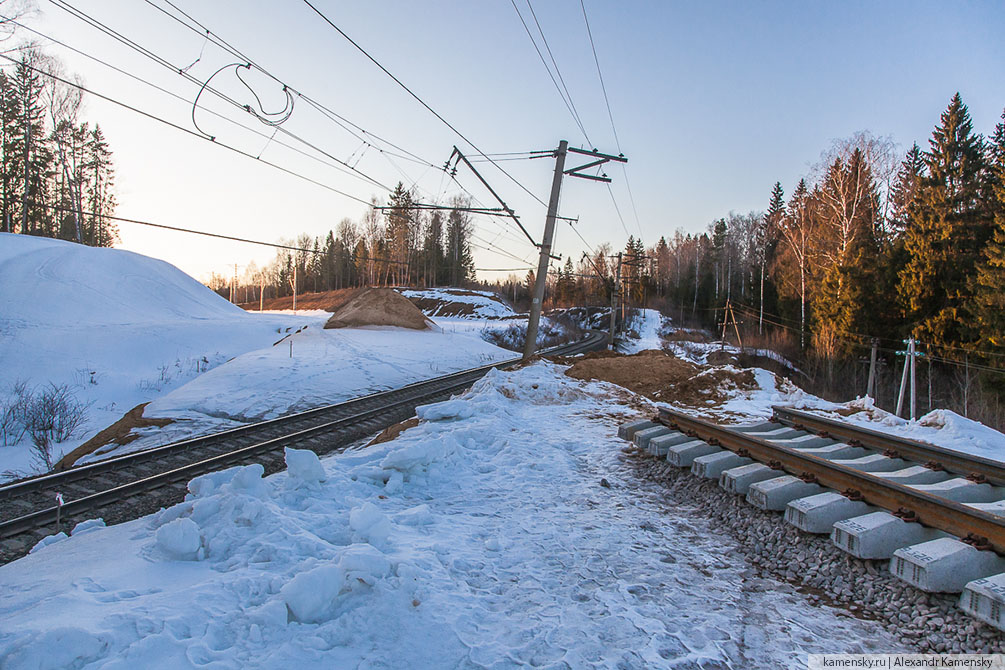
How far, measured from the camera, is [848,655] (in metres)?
3.01

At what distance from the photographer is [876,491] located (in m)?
4.30

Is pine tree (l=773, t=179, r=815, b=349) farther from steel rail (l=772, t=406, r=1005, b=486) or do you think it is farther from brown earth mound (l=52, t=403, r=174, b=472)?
brown earth mound (l=52, t=403, r=174, b=472)

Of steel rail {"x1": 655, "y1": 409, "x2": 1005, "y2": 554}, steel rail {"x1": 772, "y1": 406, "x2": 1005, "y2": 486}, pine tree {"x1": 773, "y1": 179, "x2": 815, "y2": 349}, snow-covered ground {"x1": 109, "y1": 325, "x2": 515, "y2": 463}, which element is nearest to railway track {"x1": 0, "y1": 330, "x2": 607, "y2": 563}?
snow-covered ground {"x1": 109, "y1": 325, "x2": 515, "y2": 463}

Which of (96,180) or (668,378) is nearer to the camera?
(668,378)

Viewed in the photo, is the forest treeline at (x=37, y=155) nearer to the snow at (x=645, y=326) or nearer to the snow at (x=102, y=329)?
the snow at (x=102, y=329)

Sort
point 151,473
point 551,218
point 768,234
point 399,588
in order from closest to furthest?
1. point 399,588
2. point 151,473
3. point 551,218
4. point 768,234

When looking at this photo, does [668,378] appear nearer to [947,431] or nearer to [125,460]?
[947,431]

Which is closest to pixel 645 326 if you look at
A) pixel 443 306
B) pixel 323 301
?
pixel 443 306

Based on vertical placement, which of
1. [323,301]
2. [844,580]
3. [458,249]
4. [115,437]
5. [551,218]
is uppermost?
[458,249]

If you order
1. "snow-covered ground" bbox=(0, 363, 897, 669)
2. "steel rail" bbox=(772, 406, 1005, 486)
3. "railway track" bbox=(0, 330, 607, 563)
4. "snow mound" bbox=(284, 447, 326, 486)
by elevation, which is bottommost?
"railway track" bbox=(0, 330, 607, 563)

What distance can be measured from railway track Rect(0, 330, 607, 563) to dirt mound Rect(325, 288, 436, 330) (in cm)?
2001

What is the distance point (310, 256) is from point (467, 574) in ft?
371

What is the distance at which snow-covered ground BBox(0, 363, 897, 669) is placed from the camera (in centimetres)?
268

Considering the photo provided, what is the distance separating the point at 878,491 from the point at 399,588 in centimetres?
417
